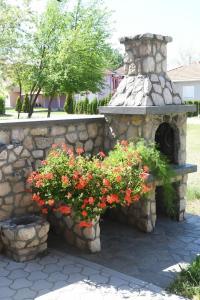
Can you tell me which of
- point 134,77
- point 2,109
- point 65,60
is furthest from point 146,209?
point 2,109

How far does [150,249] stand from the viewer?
609cm

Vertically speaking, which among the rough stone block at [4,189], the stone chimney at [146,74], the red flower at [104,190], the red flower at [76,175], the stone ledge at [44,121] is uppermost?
the stone chimney at [146,74]

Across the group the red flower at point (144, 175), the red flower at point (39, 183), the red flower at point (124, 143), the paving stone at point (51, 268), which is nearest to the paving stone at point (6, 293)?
the paving stone at point (51, 268)

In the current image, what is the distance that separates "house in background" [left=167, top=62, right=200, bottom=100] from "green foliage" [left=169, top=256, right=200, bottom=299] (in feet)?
115

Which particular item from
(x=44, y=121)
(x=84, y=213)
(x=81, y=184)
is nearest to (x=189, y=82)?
(x=44, y=121)

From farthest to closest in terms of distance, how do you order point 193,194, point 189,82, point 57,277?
point 189,82 → point 193,194 → point 57,277

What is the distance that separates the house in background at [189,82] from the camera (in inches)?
1541

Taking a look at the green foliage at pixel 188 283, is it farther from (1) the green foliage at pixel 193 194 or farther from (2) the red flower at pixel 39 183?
(1) the green foliage at pixel 193 194

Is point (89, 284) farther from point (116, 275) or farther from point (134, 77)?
point (134, 77)

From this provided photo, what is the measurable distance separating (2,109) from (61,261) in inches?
1226

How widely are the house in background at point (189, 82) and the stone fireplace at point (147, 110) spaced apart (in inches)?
1266

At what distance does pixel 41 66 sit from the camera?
21.4 metres

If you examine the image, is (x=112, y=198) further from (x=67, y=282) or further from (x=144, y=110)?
(x=144, y=110)

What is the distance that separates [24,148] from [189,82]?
35.5 metres
